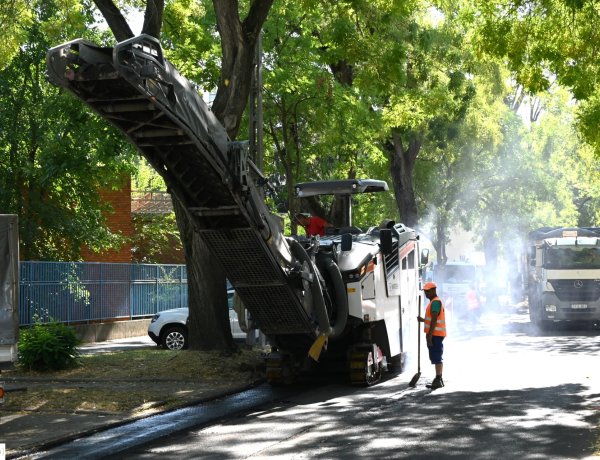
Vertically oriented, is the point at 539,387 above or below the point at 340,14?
below

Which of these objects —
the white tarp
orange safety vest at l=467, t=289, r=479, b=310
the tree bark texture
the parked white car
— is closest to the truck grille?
orange safety vest at l=467, t=289, r=479, b=310

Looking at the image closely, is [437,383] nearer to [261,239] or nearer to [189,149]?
[261,239]

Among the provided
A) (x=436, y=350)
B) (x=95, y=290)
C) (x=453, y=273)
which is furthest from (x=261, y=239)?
(x=453, y=273)

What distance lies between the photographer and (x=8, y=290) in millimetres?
11781

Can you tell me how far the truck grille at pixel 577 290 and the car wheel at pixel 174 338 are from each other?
11.7m

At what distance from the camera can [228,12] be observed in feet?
59.8

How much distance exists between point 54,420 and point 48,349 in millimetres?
5145

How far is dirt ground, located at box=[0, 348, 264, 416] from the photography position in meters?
14.2

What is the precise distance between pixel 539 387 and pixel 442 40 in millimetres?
18588

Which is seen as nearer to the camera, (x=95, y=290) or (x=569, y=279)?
(x=95, y=290)

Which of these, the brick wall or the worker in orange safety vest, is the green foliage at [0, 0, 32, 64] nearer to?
the worker in orange safety vest

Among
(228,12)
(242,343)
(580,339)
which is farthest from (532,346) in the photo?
(228,12)

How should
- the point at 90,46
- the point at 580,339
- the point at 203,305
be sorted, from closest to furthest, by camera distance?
the point at 90,46, the point at 203,305, the point at 580,339

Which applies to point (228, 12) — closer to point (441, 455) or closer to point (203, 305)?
point (203, 305)
